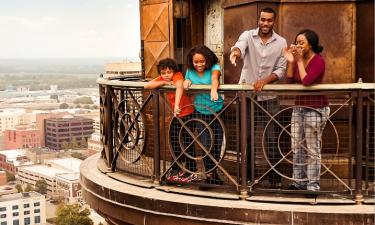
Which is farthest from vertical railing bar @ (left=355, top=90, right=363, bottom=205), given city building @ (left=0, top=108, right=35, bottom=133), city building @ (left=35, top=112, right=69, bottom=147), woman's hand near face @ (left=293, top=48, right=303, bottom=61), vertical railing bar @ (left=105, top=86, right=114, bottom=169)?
city building @ (left=0, top=108, right=35, bottom=133)

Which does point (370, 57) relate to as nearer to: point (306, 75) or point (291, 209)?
point (306, 75)

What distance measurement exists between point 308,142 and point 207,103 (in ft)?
2.86

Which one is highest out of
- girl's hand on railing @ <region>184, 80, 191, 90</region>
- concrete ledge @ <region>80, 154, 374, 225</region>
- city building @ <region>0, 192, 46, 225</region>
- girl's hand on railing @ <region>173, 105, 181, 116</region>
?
girl's hand on railing @ <region>184, 80, 191, 90</region>

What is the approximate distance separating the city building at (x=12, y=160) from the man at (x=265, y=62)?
125887mm

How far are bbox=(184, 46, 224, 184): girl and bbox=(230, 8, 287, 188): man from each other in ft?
0.83

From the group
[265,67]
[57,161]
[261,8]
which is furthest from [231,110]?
[57,161]

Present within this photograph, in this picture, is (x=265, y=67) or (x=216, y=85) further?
(x=265, y=67)

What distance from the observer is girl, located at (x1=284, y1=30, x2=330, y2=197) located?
539 cm

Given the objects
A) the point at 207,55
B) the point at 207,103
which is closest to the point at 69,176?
the point at 207,55

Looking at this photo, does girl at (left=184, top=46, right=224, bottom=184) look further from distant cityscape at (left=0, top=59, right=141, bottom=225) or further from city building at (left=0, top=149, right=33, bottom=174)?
city building at (left=0, top=149, right=33, bottom=174)

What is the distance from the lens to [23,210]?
99125mm

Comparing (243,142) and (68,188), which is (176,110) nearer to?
(243,142)

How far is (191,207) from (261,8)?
191 cm

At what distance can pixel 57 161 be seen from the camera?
12669 centimetres
